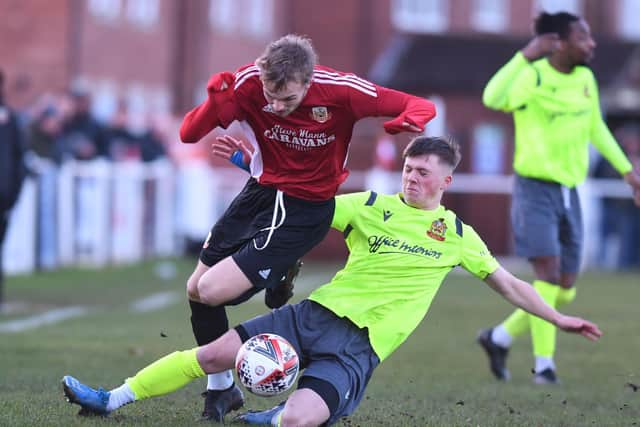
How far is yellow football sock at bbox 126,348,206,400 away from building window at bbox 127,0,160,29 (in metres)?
34.0

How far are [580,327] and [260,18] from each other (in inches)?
1680

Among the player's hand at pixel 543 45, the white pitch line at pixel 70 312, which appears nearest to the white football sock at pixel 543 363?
the player's hand at pixel 543 45

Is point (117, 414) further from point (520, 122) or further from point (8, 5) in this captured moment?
point (8, 5)

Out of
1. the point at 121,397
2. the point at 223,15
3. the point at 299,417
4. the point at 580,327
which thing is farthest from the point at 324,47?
the point at 299,417

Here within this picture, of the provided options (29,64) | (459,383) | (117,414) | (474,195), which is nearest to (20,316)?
(459,383)

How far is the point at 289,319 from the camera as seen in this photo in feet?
23.6

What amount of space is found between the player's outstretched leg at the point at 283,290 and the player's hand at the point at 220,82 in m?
1.00

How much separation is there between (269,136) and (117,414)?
1588 mm

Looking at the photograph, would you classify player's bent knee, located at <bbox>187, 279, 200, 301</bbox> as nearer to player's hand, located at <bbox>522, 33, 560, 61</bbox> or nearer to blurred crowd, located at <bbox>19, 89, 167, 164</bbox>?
player's hand, located at <bbox>522, 33, 560, 61</bbox>

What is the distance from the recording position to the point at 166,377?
6.95m

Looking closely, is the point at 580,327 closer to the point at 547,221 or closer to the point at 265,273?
the point at 265,273

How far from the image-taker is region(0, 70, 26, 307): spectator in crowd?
1395 centimetres

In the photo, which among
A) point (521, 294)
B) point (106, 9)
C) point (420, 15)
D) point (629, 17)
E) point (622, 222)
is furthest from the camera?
point (420, 15)

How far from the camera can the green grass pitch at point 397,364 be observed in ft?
25.7
